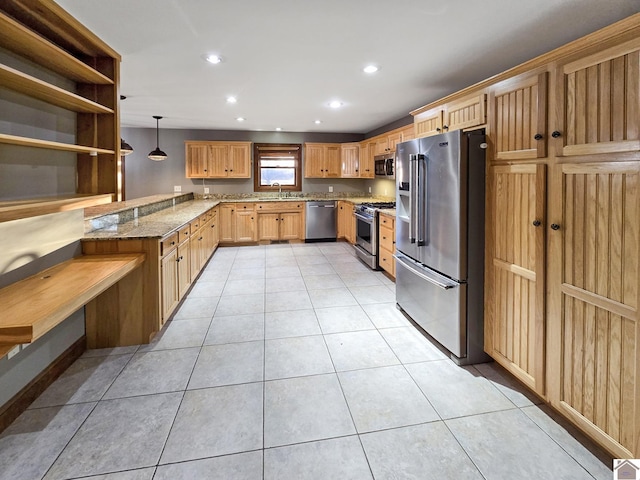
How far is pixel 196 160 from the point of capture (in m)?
6.83

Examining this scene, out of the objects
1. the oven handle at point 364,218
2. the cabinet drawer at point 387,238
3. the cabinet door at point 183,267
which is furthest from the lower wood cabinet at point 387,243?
the cabinet door at point 183,267

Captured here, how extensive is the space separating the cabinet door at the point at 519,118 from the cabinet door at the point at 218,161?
18.4 feet

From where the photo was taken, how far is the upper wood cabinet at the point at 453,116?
238cm

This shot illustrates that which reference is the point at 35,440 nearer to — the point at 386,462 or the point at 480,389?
the point at 386,462

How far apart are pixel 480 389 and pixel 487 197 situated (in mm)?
1248

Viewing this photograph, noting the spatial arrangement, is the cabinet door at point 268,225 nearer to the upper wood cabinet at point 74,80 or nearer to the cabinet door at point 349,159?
the cabinet door at point 349,159

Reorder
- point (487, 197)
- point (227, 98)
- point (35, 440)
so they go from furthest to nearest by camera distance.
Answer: point (227, 98) < point (487, 197) < point (35, 440)

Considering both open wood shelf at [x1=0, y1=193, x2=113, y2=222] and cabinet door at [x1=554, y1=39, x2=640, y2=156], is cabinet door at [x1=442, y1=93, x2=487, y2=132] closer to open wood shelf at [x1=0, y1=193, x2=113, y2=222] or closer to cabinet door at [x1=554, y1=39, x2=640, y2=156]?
cabinet door at [x1=554, y1=39, x2=640, y2=156]

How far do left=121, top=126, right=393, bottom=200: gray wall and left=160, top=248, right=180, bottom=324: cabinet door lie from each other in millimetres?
4165

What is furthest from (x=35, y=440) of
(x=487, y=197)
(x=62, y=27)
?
(x=487, y=197)

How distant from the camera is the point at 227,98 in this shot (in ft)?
14.2

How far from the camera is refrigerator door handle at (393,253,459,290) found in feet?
8.09

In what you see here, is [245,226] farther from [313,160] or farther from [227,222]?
[313,160]

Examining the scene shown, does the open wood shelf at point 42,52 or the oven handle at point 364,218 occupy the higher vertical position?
the open wood shelf at point 42,52
